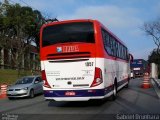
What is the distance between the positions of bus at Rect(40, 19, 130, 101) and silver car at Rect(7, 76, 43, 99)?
7.42 m

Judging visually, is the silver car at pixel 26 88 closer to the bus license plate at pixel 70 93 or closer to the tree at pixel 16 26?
the bus license plate at pixel 70 93

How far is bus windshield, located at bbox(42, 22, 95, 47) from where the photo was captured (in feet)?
49.4

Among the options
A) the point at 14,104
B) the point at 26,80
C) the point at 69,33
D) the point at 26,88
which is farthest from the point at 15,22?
the point at 69,33

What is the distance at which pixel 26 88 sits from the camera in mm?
22766

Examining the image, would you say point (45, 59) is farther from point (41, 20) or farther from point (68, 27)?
point (41, 20)

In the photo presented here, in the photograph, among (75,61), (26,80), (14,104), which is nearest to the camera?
(75,61)

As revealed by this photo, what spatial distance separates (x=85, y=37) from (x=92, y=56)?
2.92ft

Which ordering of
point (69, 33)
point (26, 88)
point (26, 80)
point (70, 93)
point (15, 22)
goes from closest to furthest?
point (70, 93) → point (69, 33) → point (26, 88) → point (26, 80) → point (15, 22)

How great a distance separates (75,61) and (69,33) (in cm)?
125

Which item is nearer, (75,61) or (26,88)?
(75,61)

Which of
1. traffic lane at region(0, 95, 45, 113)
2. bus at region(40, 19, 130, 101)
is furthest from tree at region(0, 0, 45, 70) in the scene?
bus at region(40, 19, 130, 101)

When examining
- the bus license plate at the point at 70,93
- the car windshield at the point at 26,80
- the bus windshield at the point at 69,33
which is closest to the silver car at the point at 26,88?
the car windshield at the point at 26,80

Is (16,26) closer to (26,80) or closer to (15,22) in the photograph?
(15,22)

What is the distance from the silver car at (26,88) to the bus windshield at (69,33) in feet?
24.8
